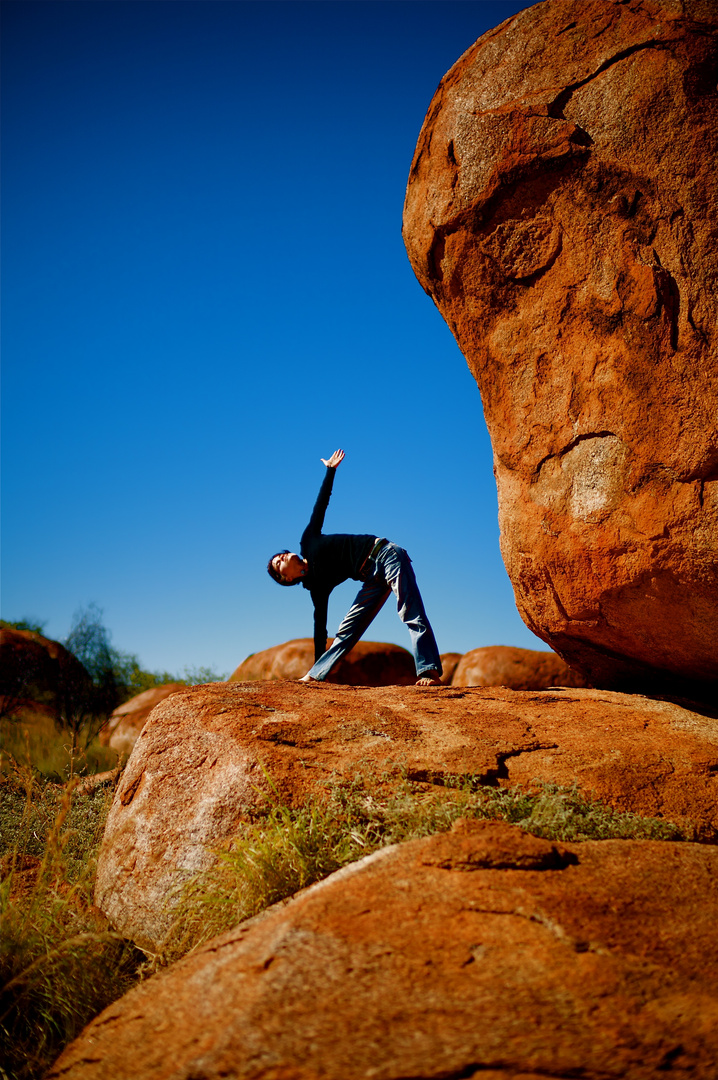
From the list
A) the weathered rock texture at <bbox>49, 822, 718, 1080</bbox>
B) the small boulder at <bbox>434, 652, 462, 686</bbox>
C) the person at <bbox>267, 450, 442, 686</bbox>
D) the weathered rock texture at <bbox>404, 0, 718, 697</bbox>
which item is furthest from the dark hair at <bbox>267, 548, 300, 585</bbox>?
the small boulder at <bbox>434, 652, 462, 686</bbox>

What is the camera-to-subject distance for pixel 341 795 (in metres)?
3.25

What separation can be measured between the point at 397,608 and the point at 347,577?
2.04ft

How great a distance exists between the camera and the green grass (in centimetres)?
288

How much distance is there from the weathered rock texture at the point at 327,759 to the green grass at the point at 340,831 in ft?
0.42

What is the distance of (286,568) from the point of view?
21.7 ft

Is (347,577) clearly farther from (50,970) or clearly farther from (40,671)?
(40,671)

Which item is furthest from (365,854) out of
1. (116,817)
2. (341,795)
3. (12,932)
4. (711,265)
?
(711,265)

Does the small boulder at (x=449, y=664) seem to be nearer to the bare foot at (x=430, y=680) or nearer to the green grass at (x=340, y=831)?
the bare foot at (x=430, y=680)

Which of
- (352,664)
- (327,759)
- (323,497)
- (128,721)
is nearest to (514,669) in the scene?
(352,664)

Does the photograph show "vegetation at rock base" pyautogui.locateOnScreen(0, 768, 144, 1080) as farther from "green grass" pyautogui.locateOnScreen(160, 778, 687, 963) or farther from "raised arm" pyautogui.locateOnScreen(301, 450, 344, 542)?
"raised arm" pyautogui.locateOnScreen(301, 450, 344, 542)

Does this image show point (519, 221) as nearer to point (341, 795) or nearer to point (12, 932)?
point (341, 795)

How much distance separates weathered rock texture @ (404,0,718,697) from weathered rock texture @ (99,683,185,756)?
24.2ft

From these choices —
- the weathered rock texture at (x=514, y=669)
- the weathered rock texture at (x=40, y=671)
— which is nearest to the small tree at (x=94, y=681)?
the weathered rock texture at (x=40, y=671)

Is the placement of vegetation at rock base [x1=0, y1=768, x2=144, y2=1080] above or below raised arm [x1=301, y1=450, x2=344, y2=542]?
below
